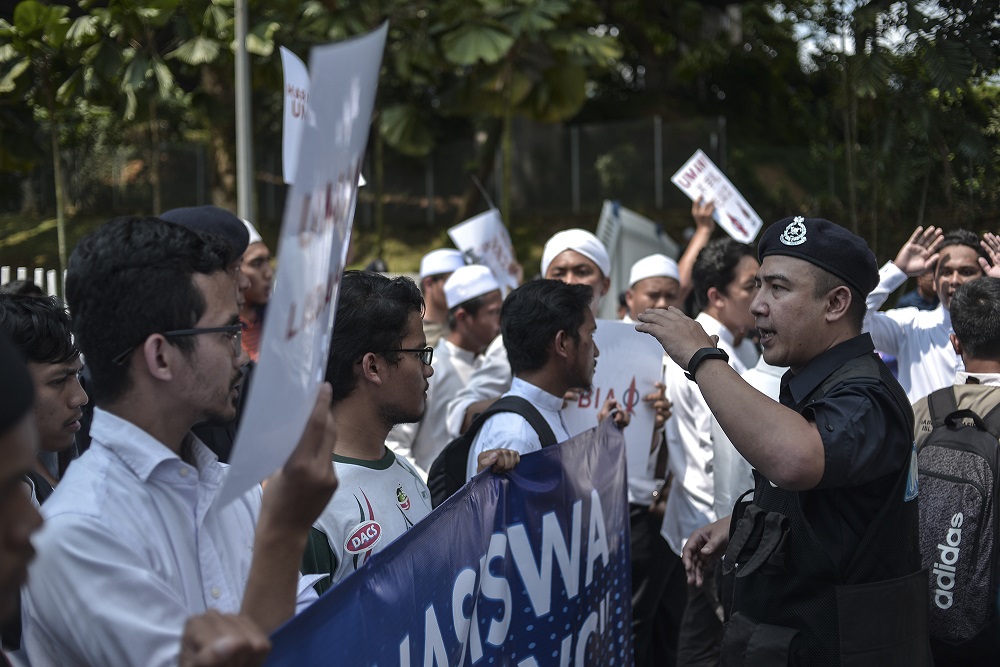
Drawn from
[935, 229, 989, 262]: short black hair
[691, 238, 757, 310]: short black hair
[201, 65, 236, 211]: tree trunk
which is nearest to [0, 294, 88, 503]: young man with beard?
[691, 238, 757, 310]: short black hair

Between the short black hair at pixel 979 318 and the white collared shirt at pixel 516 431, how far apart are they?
59.0 inches

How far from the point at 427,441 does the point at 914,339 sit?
2409 millimetres

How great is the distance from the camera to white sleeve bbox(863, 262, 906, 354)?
16.1 feet

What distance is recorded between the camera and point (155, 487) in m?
1.87

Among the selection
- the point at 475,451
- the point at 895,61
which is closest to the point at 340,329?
the point at 475,451

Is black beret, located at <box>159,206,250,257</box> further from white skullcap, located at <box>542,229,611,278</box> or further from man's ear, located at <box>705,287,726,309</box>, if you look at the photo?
man's ear, located at <box>705,287,726,309</box>

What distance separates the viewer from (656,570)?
17.3 feet

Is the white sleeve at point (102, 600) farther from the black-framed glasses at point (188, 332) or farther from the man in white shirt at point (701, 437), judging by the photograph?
the man in white shirt at point (701, 437)

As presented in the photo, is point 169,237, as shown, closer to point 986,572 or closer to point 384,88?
point 986,572

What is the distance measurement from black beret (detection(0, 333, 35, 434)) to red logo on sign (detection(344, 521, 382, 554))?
1.49 meters

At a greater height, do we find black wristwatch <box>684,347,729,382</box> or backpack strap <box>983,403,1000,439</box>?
black wristwatch <box>684,347,729,382</box>

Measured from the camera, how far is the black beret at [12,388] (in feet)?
4.00

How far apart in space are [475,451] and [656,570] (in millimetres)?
2014

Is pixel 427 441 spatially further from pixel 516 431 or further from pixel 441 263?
pixel 441 263
